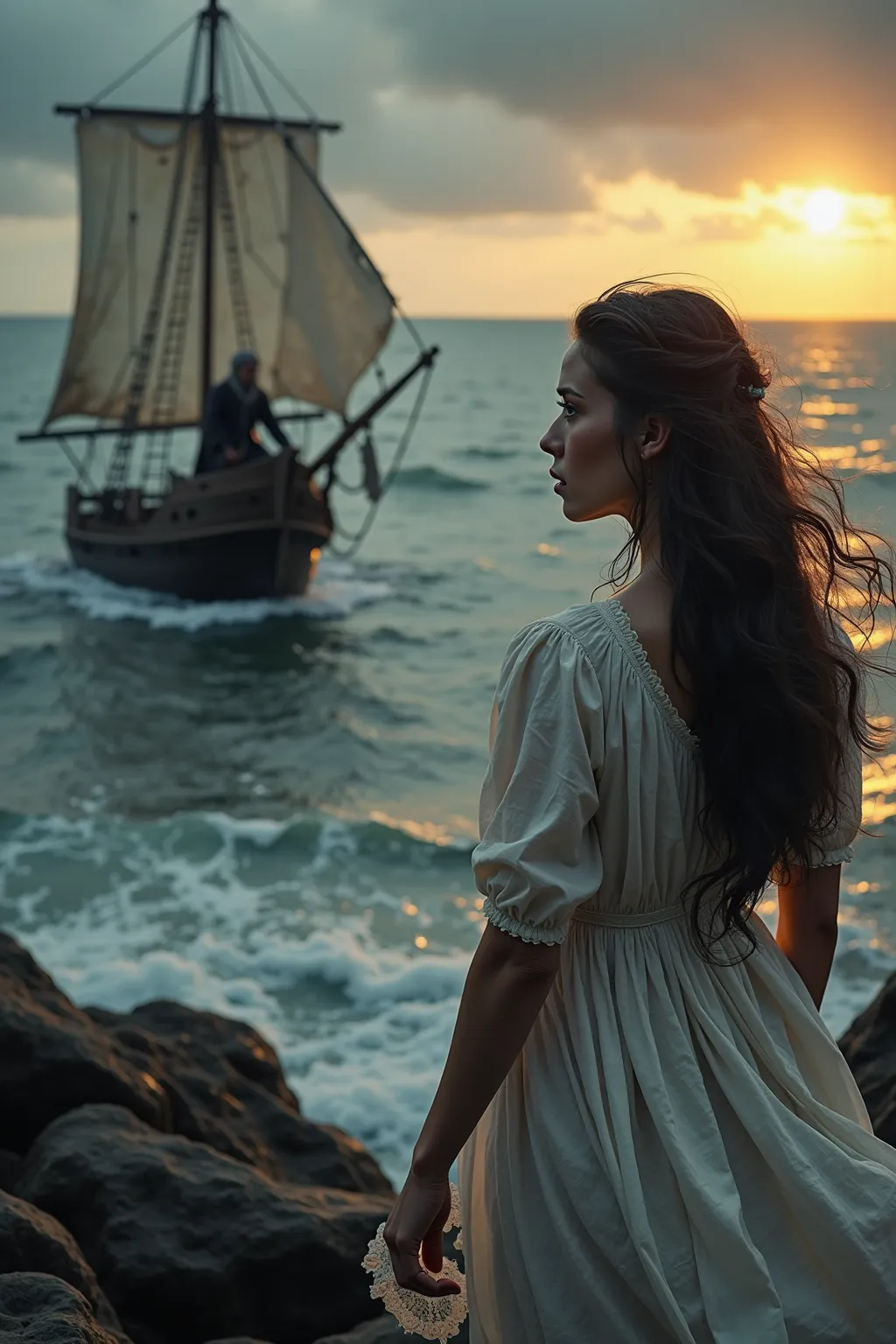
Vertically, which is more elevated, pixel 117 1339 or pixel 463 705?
pixel 117 1339

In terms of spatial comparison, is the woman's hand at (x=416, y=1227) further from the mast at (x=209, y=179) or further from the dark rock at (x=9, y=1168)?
the mast at (x=209, y=179)

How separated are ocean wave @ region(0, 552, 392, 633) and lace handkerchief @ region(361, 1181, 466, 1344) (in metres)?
17.8

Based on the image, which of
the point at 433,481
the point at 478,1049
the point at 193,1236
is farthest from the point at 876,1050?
the point at 433,481

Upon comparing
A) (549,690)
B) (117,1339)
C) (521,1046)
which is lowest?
(117,1339)

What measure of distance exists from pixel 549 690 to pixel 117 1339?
1301mm

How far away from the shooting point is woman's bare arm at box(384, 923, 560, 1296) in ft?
4.33

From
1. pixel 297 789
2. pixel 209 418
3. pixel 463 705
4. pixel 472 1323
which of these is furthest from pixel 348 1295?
pixel 209 418

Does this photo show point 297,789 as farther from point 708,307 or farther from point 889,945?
point 708,307

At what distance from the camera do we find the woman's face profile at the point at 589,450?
4.66 ft

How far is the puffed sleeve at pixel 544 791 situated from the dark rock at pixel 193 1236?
1644 millimetres

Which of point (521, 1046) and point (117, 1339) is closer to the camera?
point (521, 1046)

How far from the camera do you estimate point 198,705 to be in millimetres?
14359

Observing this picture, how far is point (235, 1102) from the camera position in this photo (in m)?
3.50

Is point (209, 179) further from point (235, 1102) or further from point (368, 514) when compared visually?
point (235, 1102)
